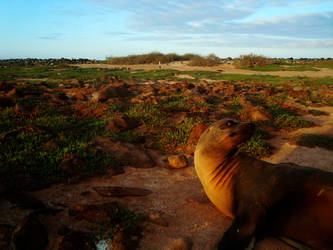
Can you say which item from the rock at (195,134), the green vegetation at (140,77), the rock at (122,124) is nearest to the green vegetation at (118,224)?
the rock at (195,134)

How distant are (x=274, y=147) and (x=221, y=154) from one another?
3921 millimetres

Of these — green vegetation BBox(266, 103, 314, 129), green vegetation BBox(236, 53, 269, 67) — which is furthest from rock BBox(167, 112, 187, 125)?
green vegetation BBox(236, 53, 269, 67)

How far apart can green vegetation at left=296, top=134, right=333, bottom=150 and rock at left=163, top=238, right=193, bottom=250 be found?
5.33 metres

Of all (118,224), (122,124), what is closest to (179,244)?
(118,224)

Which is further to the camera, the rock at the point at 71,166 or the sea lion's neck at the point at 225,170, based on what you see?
the rock at the point at 71,166

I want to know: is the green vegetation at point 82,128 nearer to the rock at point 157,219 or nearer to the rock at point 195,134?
the rock at point 195,134

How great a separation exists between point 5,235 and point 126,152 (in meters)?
3.31

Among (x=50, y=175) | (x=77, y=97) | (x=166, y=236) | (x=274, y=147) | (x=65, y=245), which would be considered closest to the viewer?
(x=65, y=245)

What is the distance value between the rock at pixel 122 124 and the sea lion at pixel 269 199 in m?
4.78

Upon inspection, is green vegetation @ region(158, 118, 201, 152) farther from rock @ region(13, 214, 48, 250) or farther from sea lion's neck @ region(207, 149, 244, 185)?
rock @ region(13, 214, 48, 250)

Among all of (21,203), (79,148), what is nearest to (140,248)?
(21,203)

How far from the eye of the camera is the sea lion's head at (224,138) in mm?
3744

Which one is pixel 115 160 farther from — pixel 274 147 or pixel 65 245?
pixel 274 147

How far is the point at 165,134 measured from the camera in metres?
7.81
